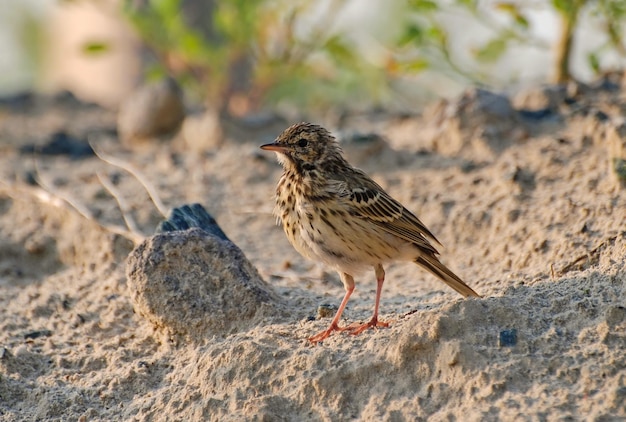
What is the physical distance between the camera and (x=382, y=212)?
5188mm

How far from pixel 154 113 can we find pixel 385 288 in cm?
375

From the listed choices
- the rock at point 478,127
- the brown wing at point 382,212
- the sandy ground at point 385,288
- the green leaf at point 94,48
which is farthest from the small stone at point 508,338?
the green leaf at point 94,48

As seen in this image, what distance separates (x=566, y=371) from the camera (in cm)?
393

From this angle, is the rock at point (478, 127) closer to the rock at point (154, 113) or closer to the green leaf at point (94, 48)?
the rock at point (154, 113)

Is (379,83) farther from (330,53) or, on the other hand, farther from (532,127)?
(532,127)

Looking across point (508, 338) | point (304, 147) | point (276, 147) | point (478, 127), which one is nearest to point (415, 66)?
point (478, 127)

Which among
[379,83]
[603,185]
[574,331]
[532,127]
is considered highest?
[379,83]

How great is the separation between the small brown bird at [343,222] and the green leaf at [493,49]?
2.80m

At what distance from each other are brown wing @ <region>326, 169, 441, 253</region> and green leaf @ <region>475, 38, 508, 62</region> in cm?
290

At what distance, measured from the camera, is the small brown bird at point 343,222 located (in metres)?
5.00

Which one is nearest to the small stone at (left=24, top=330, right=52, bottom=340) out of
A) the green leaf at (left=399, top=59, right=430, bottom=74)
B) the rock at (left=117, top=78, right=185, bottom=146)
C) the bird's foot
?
the bird's foot

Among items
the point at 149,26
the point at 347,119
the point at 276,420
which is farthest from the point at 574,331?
the point at 149,26

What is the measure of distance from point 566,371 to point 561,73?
4.57 metres

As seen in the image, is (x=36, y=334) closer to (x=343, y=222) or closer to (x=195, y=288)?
(x=195, y=288)
